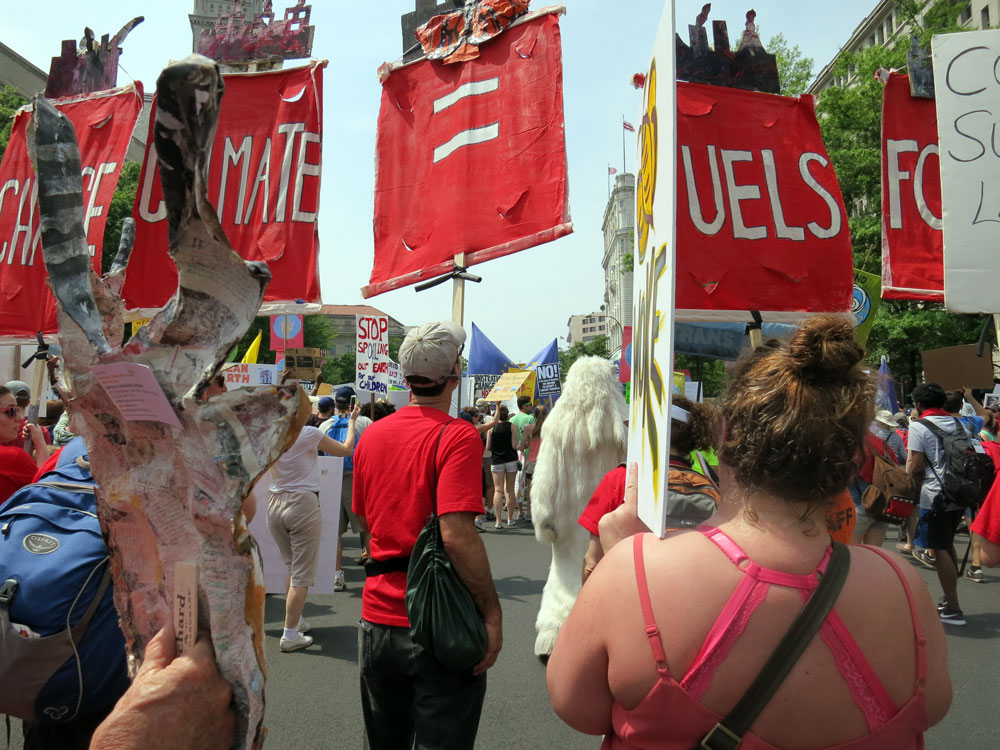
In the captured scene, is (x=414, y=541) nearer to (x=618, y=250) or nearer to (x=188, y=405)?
(x=188, y=405)

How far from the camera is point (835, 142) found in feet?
79.2

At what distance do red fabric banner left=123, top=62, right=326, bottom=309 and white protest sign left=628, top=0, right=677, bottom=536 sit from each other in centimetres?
343

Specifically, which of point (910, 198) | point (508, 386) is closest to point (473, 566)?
point (910, 198)

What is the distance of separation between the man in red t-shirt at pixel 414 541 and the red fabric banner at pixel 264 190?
2.24 m

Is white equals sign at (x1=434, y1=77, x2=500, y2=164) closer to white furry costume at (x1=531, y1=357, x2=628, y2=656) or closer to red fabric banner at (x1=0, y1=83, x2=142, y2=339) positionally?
white furry costume at (x1=531, y1=357, x2=628, y2=656)

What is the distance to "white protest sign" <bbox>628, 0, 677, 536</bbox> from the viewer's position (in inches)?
51.2

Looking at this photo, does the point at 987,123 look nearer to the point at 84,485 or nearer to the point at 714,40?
the point at 714,40

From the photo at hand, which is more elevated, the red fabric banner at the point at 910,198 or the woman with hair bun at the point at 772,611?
the red fabric banner at the point at 910,198

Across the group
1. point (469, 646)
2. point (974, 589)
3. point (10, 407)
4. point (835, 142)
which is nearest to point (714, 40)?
point (469, 646)

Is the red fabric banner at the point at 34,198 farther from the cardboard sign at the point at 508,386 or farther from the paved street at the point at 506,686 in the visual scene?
the cardboard sign at the point at 508,386

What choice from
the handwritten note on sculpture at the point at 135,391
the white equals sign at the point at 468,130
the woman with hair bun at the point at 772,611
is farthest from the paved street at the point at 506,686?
the handwritten note on sculpture at the point at 135,391

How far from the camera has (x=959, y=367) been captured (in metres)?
6.00

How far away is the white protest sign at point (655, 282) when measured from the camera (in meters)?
1.30

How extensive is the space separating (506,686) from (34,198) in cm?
486
